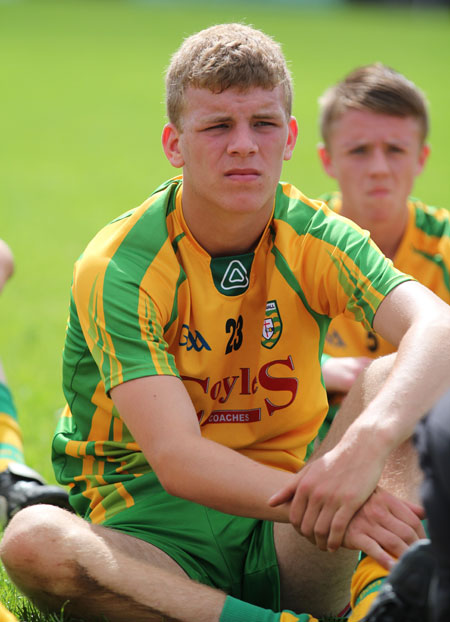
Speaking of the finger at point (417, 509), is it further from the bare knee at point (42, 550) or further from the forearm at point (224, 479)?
the bare knee at point (42, 550)

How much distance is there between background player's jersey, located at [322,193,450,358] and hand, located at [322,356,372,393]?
0.31 metres

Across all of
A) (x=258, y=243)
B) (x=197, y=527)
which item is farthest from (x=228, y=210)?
(x=197, y=527)

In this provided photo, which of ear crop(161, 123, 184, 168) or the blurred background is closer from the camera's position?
ear crop(161, 123, 184, 168)

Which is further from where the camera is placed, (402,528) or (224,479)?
(224,479)

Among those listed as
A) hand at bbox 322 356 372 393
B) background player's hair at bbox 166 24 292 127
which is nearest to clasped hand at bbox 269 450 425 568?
background player's hair at bbox 166 24 292 127

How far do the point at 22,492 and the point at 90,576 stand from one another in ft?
3.87

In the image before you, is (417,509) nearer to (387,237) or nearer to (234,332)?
(234,332)

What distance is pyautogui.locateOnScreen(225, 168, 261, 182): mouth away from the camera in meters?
3.17

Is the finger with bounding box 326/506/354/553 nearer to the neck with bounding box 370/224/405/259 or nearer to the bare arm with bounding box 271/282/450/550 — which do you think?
the bare arm with bounding box 271/282/450/550

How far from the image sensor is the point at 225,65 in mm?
3137

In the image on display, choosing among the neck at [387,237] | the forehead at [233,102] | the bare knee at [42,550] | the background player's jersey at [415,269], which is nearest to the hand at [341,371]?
the background player's jersey at [415,269]

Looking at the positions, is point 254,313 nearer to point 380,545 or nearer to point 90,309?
point 90,309

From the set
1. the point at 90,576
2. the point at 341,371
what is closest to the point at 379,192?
the point at 341,371

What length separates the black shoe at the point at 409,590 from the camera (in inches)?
89.0
